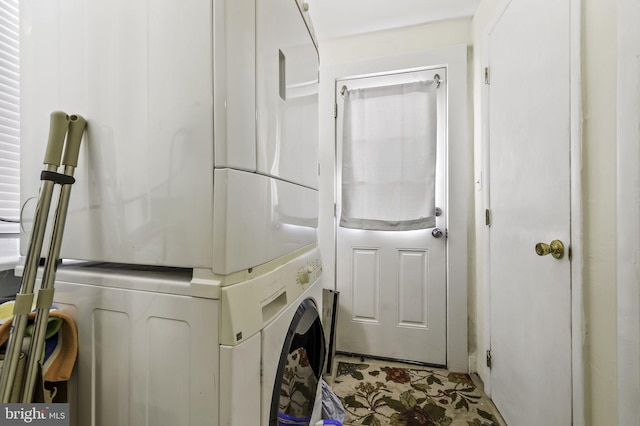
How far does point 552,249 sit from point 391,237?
105 centimetres

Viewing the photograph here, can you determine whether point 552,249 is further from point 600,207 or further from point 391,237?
point 391,237

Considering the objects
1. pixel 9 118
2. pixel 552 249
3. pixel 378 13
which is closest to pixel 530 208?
pixel 552 249

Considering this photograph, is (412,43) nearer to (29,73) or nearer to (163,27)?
(163,27)

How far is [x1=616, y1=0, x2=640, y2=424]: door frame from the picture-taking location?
0.67 metres

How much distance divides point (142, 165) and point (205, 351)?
404mm

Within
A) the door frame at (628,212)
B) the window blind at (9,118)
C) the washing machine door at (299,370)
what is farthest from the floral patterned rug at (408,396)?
the window blind at (9,118)

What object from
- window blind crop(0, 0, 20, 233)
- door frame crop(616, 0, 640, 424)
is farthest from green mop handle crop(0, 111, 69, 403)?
door frame crop(616, 0, 640, 424)

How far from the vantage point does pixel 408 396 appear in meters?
1.59

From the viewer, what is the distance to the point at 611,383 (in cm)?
79

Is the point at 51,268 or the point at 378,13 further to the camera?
→ the point at 378,13

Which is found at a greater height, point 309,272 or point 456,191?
point 456,191

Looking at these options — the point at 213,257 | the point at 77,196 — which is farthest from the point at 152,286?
the point at 77,196

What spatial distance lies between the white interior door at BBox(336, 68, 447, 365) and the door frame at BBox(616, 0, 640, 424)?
1186mm

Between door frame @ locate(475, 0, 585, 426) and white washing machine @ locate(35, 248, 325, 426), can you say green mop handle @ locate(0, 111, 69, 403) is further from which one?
door frame @ locate(475, 0, 585, 426)
